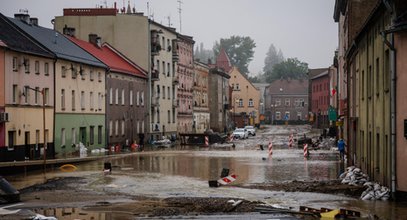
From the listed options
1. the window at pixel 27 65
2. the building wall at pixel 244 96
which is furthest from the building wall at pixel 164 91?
the building wall at pixel 244 96

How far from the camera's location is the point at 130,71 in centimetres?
8000

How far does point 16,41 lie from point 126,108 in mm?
26865

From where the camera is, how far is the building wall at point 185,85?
103 metres

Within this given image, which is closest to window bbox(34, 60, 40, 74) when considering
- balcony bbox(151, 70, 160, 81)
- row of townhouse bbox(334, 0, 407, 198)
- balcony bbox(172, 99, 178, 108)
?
row of townhouse bbox(334, 0, 407, 198)

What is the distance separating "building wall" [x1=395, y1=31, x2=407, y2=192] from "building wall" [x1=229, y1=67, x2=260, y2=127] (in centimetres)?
13999

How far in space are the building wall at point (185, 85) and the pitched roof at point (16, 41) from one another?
45.8 metres

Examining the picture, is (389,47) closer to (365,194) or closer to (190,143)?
(365,194)

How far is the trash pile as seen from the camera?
25636 mm

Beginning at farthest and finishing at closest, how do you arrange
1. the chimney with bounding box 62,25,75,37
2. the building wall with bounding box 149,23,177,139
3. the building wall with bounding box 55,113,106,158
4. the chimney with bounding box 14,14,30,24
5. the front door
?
the building wall with bounding box 149,23,177,139
the chimney with bounding box 62,25,75,37
the front door
the chimney with bounding box 14,14,30,24
the building wall with bounding box 55,113,106,158

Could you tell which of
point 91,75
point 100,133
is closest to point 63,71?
point 91,75

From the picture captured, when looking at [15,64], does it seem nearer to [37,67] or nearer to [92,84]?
[37,67]

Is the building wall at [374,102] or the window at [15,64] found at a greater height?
the window at [15,64]

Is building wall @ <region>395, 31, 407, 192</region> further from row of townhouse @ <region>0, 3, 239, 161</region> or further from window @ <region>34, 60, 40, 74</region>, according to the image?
window @ <region>34, 60, 40, 74</region>

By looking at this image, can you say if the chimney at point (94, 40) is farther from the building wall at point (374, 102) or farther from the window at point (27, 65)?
the building wall at point (374, 102)
